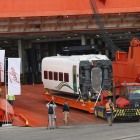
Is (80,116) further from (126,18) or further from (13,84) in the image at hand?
(126,18)

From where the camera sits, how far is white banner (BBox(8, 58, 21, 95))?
2169 cm

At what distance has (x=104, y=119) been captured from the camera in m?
22.5

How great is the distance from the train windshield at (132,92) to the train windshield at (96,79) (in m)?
3.32

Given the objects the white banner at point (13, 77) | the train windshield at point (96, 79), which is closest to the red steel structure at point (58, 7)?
the train windshield at point (96, 79)

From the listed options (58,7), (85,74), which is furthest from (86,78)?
(58,7)

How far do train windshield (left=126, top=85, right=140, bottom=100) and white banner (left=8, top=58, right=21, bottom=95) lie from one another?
19.8 ft

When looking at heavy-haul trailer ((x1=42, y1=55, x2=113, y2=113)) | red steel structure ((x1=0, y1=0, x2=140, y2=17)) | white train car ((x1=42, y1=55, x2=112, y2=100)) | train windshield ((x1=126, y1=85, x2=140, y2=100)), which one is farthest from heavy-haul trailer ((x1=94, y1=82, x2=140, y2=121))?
red steel structure ((x1=0, y1=0, x2=140, y2=17))

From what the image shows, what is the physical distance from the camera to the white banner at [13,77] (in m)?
21.7

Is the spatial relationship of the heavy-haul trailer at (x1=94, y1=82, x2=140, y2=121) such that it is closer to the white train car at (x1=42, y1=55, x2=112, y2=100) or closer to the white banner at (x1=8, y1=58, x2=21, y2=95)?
the white train car at (x1=42, y1=55, x2=112, y2=100)

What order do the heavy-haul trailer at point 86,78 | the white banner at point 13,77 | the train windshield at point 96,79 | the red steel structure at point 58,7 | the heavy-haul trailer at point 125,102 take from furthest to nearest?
1. the red steel structure at point 58,7
2. the train windshield at point 96,79
3. the heavy-haul trailer at point 86,78
4. the white banner at point 13,77
5. the heavy-haul trailer at point 125,102

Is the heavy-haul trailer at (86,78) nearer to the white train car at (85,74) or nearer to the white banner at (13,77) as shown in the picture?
the white train car at (85,74)

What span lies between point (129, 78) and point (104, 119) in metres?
9.93

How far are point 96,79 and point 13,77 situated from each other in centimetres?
561

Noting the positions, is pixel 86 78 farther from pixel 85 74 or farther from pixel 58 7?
pixel 58 7
